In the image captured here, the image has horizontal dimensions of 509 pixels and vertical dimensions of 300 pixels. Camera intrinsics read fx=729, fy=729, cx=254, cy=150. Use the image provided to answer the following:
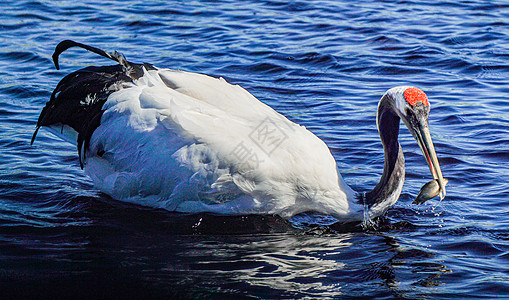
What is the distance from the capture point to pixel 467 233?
5957 mm

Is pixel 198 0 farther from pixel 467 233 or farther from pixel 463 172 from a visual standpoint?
pixel 467 233

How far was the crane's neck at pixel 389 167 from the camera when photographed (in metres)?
6.10

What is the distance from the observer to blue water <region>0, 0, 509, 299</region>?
5219 millimetres

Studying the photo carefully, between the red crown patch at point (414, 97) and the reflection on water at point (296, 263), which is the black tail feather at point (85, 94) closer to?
the reflection on water at point (296, 263)

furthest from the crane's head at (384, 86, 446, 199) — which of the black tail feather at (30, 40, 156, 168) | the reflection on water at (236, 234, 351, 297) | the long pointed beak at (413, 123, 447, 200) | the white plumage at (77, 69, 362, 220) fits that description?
the black tail feather at (30, 40, 156, 168)

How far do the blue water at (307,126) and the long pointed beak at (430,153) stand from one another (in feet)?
1.84

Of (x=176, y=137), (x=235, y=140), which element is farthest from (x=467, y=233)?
(x=176, y=137)

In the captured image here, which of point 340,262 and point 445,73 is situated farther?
point 445,73

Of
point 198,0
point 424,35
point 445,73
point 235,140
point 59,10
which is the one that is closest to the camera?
point 235,140

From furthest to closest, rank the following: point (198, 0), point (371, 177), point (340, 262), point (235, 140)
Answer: point (198, 0)
point (371, 177)
point (235, 140)
point (340, 262)

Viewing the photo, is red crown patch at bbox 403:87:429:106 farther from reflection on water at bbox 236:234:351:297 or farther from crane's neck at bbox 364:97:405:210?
reflection on water at bbox 236:234:351:297

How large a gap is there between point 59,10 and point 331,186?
28.3 ft

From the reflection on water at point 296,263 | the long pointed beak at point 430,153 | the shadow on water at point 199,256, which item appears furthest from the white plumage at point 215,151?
the reflection on water at point 296,263

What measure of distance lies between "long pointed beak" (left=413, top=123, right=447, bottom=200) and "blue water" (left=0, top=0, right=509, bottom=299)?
560mm
